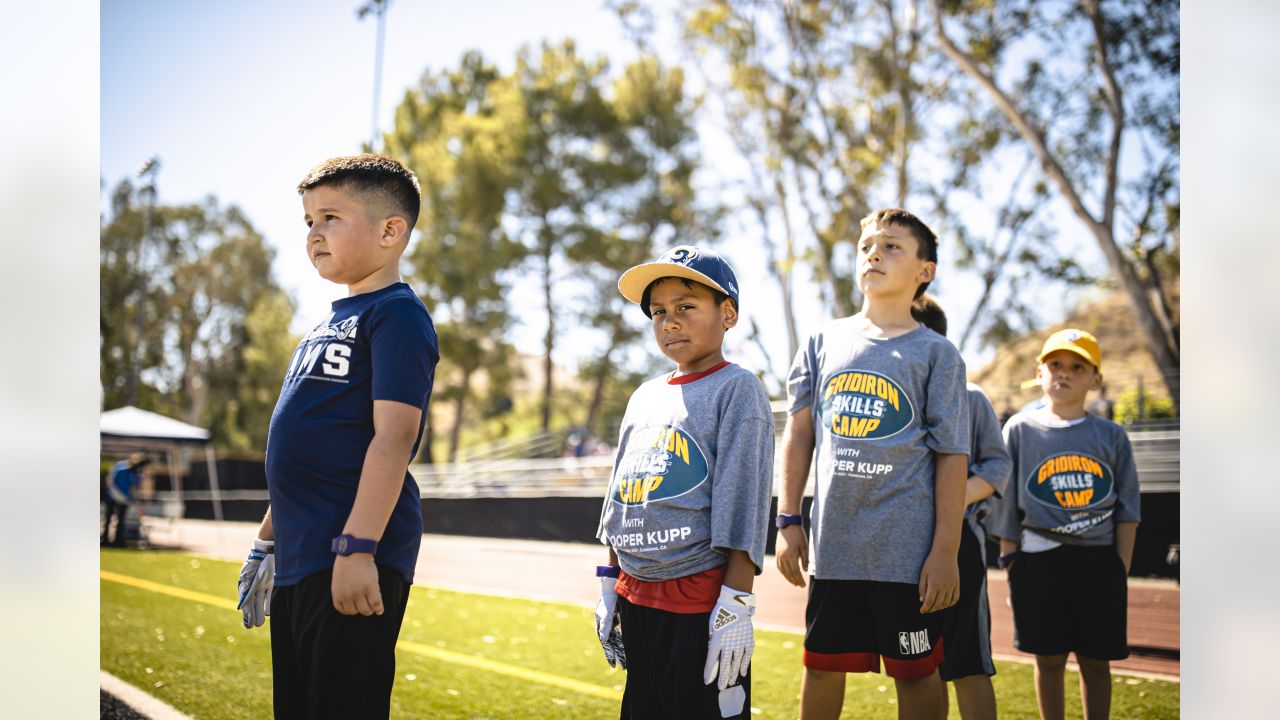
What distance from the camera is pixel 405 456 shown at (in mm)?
2471

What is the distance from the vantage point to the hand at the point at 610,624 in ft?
9.82

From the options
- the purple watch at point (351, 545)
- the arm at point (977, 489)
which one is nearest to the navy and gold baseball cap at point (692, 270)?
the purple watch at point (351, 545)

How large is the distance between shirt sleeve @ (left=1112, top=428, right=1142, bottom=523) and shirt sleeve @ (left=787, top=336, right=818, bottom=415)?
65.7 inches

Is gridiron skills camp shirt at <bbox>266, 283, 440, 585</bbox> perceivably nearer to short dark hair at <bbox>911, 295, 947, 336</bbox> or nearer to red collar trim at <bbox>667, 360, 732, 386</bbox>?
red collar trim at <bbox>667, 360, 732, 386</bbox>

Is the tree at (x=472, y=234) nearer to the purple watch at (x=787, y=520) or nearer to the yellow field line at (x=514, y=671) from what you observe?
the yellow field line at (x=514, y=671)

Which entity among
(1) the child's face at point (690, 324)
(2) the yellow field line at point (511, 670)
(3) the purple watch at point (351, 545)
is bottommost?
(2) the yellow field line at point (511, 670)

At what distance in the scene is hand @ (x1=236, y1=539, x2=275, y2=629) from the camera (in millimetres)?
2805

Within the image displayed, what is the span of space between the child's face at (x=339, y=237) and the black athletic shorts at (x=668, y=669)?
124 cm

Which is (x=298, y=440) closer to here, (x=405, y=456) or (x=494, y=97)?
(x=405, y=456)

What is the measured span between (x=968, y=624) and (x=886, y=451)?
1102 millimetres

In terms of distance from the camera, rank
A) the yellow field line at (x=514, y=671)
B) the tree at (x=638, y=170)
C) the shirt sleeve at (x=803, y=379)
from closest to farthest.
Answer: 1. the shirt sleeve at (x=803, y=379)
2. the yellow field line at (x=514, y=671)
3. the tree at (x=638, y=170)

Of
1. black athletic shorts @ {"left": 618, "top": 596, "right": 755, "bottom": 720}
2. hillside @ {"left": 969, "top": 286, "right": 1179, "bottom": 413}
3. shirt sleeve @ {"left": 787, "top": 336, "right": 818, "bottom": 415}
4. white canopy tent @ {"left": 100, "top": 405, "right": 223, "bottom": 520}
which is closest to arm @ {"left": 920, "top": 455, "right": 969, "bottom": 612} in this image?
shirt sleeve @ {"left": 787, "top": 336, "right": 818, "bottom": 415}

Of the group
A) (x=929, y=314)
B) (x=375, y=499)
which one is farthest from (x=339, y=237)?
(x=929, y=314)

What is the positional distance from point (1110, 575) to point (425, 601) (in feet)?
21.3
